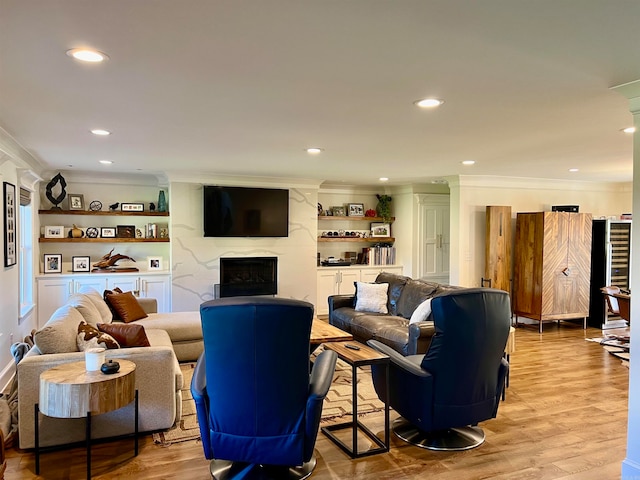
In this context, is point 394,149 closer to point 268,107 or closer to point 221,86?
point 268,107

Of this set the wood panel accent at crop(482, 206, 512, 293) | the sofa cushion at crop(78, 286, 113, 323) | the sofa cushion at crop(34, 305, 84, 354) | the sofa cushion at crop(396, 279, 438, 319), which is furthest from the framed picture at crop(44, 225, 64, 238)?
the wood panel accent at crop(482, 206, 512, 293)

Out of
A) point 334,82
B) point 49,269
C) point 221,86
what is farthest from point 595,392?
point 49,269

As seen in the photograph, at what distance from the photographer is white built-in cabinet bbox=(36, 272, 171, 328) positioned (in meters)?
6.30

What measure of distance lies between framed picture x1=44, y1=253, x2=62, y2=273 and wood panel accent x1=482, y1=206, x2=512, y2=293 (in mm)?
6128

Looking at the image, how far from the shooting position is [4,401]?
3.30m

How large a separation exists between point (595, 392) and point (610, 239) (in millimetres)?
3891

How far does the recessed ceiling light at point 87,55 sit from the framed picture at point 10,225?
2.75m

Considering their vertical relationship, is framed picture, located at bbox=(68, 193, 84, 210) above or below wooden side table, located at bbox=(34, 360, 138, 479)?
above

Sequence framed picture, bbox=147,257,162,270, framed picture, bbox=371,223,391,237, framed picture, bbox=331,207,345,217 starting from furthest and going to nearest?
framed picture, bbox=371,223,391,237 → framed picture, bbox=331,207,345,217 → framed picture, bbox=147,257,162,270

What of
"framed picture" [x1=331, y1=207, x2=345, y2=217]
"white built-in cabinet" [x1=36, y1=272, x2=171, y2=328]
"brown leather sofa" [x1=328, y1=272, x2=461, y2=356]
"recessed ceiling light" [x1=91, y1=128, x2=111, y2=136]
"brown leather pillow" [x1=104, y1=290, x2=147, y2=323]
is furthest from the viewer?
"framed picture" [x1=331, y1=207, x2=345, y2=217]

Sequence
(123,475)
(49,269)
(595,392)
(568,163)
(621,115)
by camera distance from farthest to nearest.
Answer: (49,269) < (568,163) < (595,392) < (621,115) < (123,475)

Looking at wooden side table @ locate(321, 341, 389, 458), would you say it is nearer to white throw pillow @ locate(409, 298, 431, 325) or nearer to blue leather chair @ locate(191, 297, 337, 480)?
blue leather chair @ locate(191, 297, 337, 480)

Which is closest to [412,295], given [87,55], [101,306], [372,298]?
[372,298]

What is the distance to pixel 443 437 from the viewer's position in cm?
326
